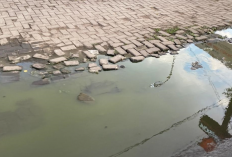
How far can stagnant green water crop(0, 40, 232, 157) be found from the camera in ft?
9.63

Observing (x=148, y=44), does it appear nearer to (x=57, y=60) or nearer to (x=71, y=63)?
(x=71, y=63)

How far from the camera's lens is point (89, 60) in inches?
185

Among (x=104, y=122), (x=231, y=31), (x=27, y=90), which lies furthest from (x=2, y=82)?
(x=231, y=31)

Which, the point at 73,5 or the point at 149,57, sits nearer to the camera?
the point at 149,57

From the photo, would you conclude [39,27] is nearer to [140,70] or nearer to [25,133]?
[140,70]

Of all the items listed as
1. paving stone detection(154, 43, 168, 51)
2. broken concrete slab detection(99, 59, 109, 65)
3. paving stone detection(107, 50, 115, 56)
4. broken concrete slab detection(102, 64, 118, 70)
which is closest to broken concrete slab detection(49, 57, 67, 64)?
broken concrete slab detection(99, 59, 109, 65)

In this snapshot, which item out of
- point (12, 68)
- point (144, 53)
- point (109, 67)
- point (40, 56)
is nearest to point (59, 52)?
point (40, 56)

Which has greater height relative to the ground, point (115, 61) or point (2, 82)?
point (115, 61)

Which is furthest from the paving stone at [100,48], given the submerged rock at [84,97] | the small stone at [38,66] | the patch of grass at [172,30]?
the patch of grass at [172,30]

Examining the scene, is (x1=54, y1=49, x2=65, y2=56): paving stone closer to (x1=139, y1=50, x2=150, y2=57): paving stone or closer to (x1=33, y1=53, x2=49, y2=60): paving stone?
(x1=33, y1=53, x2=49, y2=60): paving stone

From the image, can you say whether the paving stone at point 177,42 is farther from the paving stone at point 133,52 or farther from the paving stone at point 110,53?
the paving stone at point 110,53

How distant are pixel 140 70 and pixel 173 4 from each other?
4750mm

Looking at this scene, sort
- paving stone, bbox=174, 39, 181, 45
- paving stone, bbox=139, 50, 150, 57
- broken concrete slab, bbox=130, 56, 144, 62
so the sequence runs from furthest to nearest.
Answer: paving stone, bbox=174, 39, 181, 45 → paving stone, bbox=139, 50, 150, 57 → broken concrete slab, bbox=130, 56, 144, 62

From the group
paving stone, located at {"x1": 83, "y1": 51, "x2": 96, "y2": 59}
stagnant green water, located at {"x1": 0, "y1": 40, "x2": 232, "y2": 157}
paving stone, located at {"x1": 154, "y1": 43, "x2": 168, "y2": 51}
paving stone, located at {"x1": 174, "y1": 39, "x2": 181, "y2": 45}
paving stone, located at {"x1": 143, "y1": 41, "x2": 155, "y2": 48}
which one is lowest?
stagnant green water, located at {"x1": 0, "y1": 40, "x2": 232, "y2": 157}
